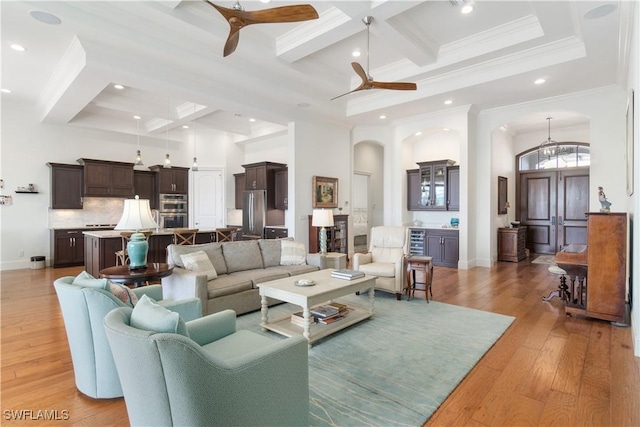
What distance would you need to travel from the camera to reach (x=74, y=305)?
2127 millimetres

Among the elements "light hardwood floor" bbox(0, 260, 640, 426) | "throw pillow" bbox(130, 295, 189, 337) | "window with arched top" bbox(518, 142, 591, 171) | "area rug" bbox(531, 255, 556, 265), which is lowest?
"light hardwood floor" bbox(0, 260, 640, 426)

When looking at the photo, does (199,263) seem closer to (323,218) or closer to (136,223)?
(136,223)

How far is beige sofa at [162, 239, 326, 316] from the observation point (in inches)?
142

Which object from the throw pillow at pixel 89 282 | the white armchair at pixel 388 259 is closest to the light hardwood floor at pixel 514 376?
the white armchair at pixel 388 259

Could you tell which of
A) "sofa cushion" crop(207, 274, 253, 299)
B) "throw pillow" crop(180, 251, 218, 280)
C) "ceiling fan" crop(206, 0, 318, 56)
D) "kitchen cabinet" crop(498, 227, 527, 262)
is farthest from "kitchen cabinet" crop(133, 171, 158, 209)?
"kitchen cabinet" crop(498, 227, 527, 262)

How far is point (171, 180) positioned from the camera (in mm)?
9039

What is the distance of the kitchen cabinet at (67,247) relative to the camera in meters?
7.07

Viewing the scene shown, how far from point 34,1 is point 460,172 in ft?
23.2

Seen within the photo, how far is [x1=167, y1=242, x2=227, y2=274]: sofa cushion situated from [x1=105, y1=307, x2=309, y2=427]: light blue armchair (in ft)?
7.88

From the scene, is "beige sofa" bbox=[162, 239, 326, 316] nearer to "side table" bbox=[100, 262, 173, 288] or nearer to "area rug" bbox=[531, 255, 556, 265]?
"side table" bbox=[100, 262, 173, 288]

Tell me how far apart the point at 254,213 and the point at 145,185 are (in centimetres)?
308

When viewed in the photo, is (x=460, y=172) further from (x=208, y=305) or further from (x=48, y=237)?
(x=48, y=237)

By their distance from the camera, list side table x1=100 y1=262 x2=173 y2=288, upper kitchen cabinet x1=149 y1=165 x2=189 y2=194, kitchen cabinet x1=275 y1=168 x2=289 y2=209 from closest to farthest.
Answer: side table x1=100 y1=262 x2=173 y2=288
kitchen cabinet x1=275 y1=168 x2=289 y2=209
upper kitchen cabinet x1=149 y1=165 x2=189 y2=194

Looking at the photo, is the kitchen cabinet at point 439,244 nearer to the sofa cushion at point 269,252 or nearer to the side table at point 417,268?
the side table at point 417,268
